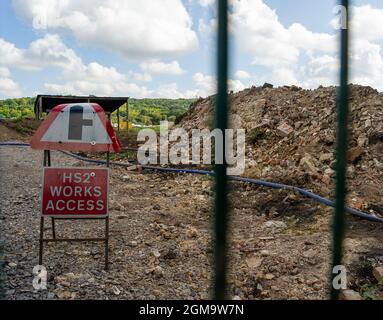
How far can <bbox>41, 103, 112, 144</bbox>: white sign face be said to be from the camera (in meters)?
4.29

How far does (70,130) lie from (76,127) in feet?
0.21

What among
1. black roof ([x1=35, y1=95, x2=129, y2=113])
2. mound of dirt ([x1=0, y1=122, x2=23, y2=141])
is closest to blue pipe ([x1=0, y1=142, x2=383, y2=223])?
black roof ([x1=35, y1=95, x2=129, y2=113])

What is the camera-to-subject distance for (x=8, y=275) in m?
4.07

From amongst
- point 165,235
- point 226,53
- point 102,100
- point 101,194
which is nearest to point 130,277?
point 101,194

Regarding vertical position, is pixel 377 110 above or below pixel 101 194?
above

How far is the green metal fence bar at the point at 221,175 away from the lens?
940 millimetres

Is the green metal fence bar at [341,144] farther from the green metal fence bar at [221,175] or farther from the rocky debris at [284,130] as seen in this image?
the rocky debris at [284,130]

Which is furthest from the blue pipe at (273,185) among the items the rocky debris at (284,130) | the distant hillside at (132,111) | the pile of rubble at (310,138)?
the distant hillside at (132,111)

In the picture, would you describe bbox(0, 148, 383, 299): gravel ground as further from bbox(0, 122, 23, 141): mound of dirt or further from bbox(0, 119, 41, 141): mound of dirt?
bbox(0, 119, 41, 141): mound of dirt

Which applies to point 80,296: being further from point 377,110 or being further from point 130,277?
point 377,110

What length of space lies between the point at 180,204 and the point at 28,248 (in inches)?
118

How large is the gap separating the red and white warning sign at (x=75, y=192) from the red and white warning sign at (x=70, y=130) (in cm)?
24

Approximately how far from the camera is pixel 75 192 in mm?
4324

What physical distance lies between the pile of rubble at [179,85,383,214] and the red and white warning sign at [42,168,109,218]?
1.89 metres
